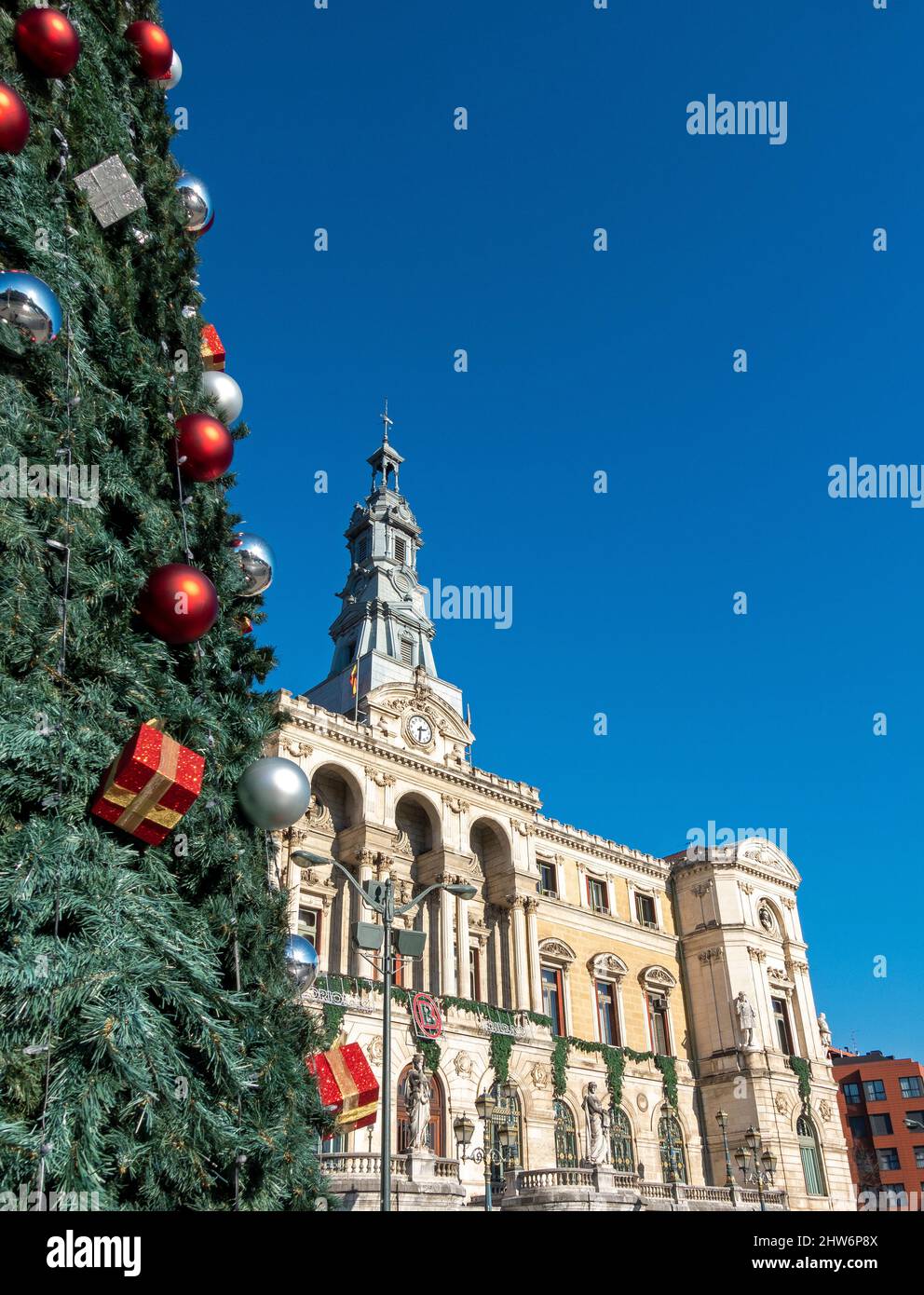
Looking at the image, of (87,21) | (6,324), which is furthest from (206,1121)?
(87,21)

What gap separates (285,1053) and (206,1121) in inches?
28.1

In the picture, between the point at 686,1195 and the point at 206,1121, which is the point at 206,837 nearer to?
the point at 206,1121

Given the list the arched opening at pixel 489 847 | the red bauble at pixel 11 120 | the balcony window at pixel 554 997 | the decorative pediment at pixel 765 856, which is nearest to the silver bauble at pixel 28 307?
the red bauble at pixel 11 120

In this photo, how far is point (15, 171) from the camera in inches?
221

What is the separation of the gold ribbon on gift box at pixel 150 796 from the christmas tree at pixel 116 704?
24 mm

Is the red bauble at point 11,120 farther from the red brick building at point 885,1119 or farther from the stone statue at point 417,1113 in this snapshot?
the red brick building at point 885,1119

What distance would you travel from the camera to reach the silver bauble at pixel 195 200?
7965mm

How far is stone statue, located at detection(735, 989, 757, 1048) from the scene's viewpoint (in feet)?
127

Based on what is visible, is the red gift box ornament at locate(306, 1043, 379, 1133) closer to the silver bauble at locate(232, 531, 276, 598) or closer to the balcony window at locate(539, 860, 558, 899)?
the silver bauble at locate(232, 531, 276, 598)

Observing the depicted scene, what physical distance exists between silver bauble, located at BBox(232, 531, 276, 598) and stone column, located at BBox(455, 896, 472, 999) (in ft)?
84.2

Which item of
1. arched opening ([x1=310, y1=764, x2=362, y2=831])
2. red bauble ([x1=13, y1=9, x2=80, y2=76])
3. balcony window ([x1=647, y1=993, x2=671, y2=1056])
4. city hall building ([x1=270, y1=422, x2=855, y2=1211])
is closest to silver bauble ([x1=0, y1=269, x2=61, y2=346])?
red bauble ([x1=13, y1=9, x2=80, y2=76])

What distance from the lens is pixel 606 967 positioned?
38.5 metres

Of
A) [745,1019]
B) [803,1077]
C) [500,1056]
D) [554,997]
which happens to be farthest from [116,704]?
[803,1077]
